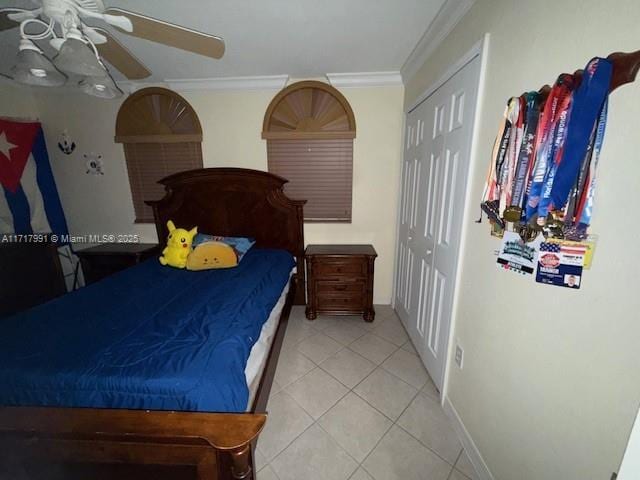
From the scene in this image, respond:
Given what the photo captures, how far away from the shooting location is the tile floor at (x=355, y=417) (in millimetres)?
1259

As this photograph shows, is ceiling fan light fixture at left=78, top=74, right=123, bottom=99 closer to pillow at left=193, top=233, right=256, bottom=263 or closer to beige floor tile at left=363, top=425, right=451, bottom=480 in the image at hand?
pillow at left=193, top=233, right=256, bottom=263

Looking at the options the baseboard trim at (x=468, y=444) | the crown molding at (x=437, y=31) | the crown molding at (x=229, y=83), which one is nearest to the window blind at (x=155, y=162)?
the crown molding at (x=229, y=83)

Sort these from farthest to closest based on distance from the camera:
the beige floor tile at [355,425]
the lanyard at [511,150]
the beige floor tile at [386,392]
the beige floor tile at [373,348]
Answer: the beige floor tile at [373,348]
the beige floor tile at [386,392]
the beige floor tile at [355,425]
the lanyard at [511,150]

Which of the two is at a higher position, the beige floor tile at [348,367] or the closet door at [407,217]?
the closet door at [407,217]

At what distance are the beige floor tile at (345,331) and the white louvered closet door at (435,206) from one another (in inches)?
18.6

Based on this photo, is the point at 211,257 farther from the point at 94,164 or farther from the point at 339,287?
the point at 94,164

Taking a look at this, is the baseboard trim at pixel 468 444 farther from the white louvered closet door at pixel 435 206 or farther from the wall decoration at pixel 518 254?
the wall decoration at pixel 518 254

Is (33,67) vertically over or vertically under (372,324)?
over

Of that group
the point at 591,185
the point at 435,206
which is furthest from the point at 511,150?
the point at 435,206

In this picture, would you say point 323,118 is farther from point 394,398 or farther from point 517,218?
point 394,398

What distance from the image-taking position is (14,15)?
3.30 ft

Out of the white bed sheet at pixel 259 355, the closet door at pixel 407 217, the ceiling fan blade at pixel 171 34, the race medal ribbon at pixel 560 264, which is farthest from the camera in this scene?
the closet door at pixel 407 217

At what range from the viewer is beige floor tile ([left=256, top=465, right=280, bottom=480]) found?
48.0 inches

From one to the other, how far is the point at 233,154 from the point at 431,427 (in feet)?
9.38
